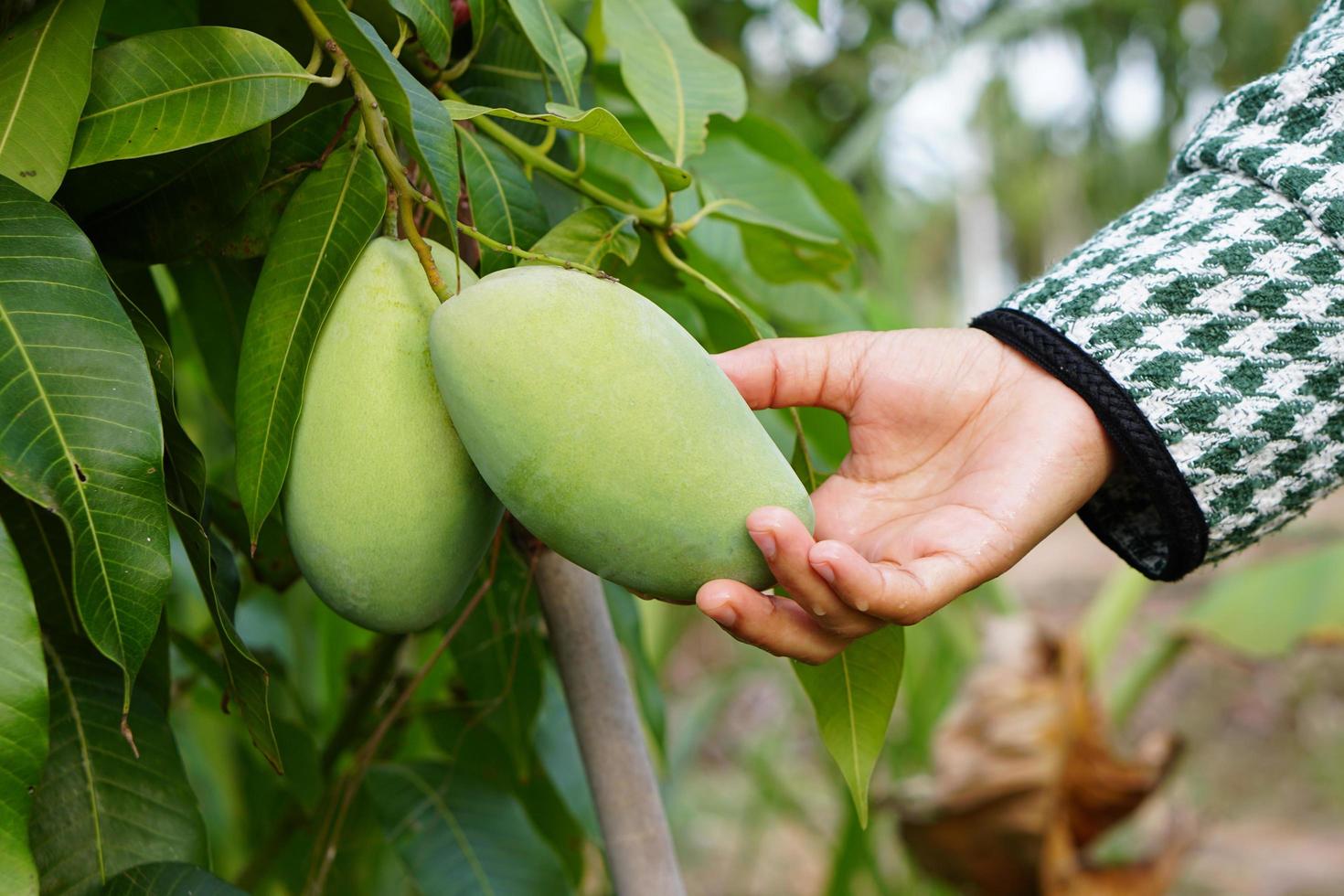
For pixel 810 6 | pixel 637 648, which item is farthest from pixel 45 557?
pixel 810 6

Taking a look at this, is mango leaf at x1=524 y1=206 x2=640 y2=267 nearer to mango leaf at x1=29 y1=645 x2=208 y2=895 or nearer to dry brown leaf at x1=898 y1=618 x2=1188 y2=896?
mango leaf at x1=29 y1=645 x2=208 y2=895

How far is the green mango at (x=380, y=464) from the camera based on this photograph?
1.67 ft

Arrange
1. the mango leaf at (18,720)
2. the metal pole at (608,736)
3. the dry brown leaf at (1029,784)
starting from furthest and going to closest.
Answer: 1. the dry brown leaf at (1029,784)
2. the metal pole at (608,736)
3. the mango leaf at (18,720)

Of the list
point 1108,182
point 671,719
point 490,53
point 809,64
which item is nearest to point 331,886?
point 490,53

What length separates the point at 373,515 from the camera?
1.66 ft

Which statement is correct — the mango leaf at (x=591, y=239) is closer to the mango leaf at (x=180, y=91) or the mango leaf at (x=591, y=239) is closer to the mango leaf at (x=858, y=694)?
the mango leaf at (x=180, y=91)

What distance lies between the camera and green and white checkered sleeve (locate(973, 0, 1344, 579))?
0.65 m

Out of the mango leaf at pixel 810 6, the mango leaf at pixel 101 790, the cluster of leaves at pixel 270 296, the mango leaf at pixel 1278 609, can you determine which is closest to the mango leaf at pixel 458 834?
the cluster of leaves at pixel 270 296

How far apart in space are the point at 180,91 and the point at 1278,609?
1930 mm

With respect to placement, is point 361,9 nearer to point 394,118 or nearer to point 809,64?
point 394,118

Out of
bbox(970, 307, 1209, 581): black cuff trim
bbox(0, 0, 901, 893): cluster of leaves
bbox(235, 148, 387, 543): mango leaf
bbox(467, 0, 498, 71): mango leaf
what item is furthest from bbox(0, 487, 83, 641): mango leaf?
bbox(970, 307, 1209, 581): black cuff trim

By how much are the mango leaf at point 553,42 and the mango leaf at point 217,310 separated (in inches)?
8.6

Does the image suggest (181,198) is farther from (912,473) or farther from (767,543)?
(912,473)

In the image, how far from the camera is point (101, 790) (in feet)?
1.77
